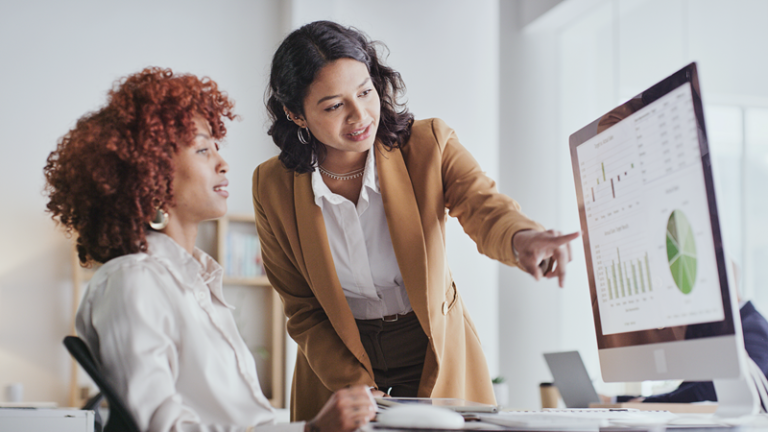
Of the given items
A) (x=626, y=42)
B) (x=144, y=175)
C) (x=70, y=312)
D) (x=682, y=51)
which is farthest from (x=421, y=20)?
(x=144, y=175)

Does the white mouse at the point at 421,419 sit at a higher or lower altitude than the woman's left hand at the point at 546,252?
lower

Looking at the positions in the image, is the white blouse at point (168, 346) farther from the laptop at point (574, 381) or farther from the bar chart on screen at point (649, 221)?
the laptop at point (574, 381)

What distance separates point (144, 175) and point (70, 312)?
3.11 metres

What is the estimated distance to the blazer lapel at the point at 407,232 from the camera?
1442 mm

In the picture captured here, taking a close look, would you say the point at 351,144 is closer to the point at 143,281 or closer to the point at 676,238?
the point at 143,281

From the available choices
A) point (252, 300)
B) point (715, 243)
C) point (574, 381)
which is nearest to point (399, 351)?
point (715, 243)

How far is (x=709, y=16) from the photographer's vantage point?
3197mm

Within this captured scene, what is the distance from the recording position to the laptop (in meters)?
2.25

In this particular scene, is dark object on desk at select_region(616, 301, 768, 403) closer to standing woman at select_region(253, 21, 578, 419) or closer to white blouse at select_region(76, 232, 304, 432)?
standing woman at select_region(253, 21, 578, 419)

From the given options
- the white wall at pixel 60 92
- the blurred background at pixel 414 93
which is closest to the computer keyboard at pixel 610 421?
the blurred background at pixel 414 93

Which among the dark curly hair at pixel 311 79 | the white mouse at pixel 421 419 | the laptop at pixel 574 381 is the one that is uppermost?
the dark curly hair at pixel 311 79

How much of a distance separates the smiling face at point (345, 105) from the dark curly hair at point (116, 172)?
37 cm

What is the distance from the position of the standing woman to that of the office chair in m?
0.59

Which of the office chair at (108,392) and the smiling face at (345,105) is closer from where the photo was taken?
the office chair at (108,392)
